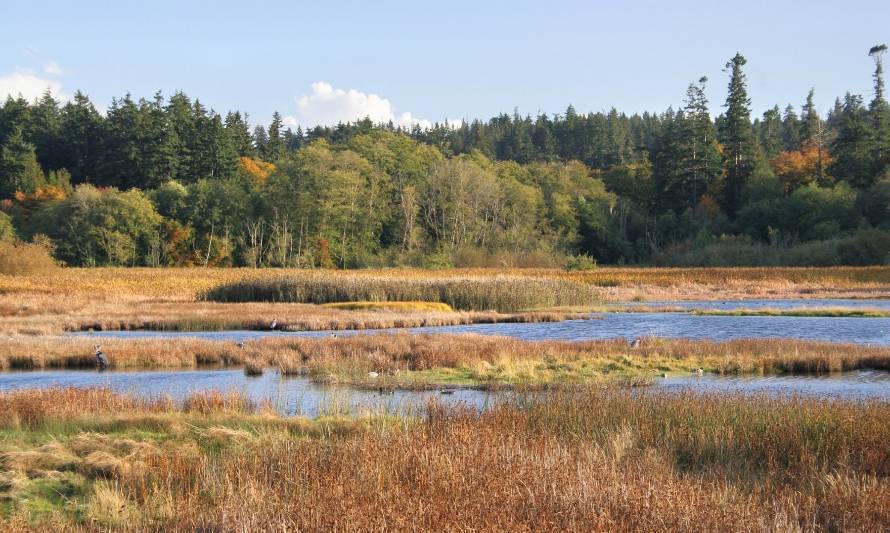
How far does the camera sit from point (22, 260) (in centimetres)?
7106

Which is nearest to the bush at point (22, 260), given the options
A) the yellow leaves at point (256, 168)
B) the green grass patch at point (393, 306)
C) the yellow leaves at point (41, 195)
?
the yellow leaves at point (41, 195)

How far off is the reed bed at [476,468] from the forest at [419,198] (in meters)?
75.7

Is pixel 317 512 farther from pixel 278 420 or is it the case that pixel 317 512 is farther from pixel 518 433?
pixel 278 420

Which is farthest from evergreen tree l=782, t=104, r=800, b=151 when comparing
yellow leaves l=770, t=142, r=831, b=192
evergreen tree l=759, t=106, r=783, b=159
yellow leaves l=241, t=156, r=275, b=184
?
yellow leaves l=241, t=156, r=275, b=184

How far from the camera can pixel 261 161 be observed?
430 feet

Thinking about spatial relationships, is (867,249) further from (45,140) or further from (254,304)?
(45,140)

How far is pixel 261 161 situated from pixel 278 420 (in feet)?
393

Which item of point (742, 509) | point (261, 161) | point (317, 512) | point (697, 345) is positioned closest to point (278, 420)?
point (317, 512)

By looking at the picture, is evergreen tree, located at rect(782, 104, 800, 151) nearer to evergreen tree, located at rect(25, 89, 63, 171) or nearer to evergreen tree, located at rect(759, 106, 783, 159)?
evergreen tree, located at rect(759, 106, 783, 159)

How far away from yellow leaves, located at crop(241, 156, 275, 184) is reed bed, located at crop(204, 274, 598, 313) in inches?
1954

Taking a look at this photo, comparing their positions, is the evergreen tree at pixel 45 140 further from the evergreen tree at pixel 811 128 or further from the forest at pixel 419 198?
the evergreen tree at pixel 811 128

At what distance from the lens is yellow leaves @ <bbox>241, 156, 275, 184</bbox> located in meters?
112

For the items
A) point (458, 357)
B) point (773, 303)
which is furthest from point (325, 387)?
point (773, 303)

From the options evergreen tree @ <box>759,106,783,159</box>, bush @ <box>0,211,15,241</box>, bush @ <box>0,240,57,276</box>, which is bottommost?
bush @ <box>0,240,57,276</box>
